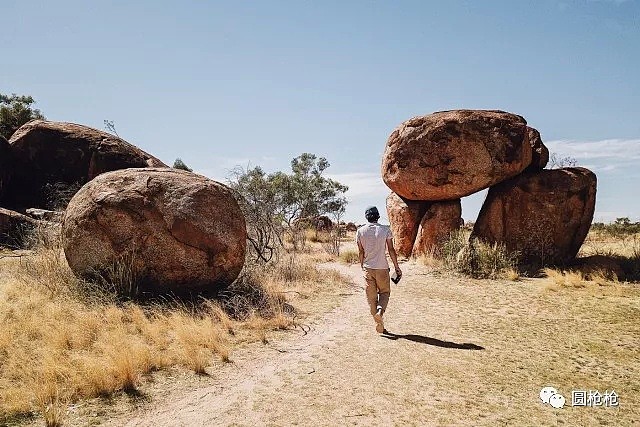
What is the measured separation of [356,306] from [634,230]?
19.5 metres

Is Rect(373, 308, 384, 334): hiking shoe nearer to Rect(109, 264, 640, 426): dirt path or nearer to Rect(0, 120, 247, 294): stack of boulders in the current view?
Rect(109, 264, 640, 426): dirt path

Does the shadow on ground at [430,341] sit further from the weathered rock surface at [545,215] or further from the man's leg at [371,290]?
the weathered rock surface at [545,215]

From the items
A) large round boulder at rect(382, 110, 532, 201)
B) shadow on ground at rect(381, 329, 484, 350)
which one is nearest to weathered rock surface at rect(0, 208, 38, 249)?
shadow on ground at rect(381, 329, 484, 350)

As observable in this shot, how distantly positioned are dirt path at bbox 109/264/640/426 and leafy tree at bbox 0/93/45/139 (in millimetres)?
19141

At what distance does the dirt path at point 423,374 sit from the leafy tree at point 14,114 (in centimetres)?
1914

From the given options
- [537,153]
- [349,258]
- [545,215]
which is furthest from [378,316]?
[537,153]

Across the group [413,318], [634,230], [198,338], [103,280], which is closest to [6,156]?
[103,280]

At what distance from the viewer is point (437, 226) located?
12555 millimetres

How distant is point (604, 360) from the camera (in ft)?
16.0

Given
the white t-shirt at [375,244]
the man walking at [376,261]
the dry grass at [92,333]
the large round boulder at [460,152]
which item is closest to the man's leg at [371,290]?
the man walking at [376,261]

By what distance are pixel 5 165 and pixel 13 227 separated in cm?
282

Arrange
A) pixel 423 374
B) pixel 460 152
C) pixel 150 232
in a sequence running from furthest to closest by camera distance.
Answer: pixel 460 152, pixel 150 232, pixel 423 374

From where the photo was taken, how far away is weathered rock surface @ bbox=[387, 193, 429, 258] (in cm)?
1349

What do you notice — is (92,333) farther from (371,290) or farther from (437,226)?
(437,226)
